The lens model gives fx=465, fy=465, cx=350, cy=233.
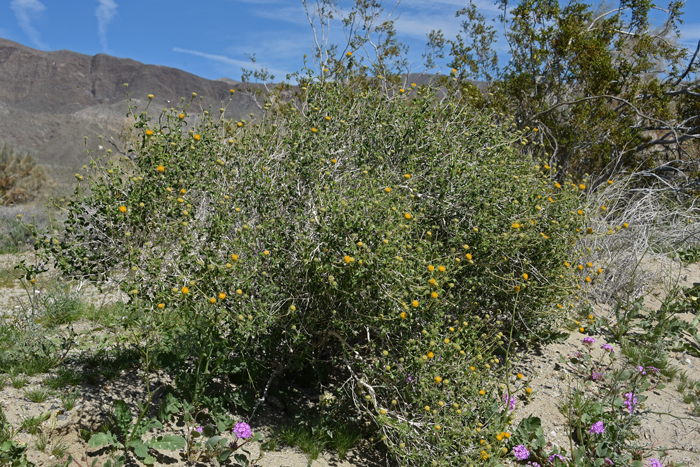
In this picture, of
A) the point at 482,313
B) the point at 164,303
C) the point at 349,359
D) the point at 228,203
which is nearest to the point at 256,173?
the point at 228,203

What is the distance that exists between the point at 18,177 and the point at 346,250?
14360 mm

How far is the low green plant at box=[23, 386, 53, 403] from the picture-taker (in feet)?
→ 8.77

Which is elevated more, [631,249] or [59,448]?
[631,249]

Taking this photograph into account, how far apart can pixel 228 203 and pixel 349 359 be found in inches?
46.9

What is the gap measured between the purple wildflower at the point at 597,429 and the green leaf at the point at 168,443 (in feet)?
8.18

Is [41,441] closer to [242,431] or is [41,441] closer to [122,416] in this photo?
[122,416]

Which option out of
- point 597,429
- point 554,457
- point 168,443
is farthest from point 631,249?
point 168,443

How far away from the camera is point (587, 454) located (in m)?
3.01

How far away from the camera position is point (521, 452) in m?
2.80

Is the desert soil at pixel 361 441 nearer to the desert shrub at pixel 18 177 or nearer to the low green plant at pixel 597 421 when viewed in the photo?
the low green plant at pixel 597 421

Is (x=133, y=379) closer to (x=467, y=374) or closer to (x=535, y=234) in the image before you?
(x=467, y=374)

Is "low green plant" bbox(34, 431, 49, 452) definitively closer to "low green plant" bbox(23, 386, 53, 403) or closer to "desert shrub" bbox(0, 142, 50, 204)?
"low green plant" bbox(23, 386, 53, 403)

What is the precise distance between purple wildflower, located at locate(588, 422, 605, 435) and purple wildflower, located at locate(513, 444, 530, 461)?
0.50 metres

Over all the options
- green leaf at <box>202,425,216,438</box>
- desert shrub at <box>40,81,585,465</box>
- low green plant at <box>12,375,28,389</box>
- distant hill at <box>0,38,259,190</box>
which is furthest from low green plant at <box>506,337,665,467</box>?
distant hill at <box>0,38,259,190</box>
